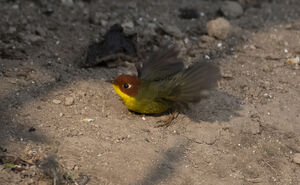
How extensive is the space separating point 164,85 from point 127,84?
1.29ft

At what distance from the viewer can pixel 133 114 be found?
4.44 metres

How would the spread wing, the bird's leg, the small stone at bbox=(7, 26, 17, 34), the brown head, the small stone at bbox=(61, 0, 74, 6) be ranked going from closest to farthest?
the brown head
the bird's leg
the spread wing
the small stone at bbox=(7, 26, 17, 34)
the small stone at bbox=(61, 0, 74, 6)

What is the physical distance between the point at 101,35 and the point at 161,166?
2624 millimetres

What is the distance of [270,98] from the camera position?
4.88m

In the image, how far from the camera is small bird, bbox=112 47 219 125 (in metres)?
3.99

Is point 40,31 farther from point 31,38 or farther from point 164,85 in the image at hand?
point 164,85

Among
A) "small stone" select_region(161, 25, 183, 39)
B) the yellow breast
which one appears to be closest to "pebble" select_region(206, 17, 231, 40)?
"small stone" select_region(161, 25, 183, 39)

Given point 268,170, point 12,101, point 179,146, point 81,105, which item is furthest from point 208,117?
point 12,101

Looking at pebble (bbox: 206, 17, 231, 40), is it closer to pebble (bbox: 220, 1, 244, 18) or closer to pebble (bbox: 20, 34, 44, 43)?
pebble (bbox: 220, 1, 244, 18)

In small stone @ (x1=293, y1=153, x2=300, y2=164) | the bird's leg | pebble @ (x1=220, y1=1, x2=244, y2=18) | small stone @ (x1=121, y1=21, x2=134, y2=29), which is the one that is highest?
pebble @ (x1=220, y1=1, x2=244, y2=18)

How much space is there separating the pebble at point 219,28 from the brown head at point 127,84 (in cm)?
216

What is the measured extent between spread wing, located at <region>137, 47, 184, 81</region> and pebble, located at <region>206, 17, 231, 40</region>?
1504 millimetres

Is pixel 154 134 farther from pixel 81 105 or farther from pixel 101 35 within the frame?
pixel 101 35

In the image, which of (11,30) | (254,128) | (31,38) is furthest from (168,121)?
(11,30)
